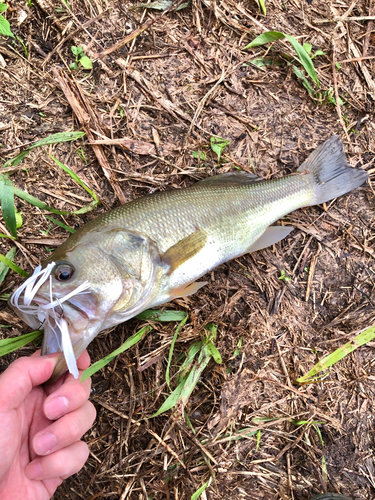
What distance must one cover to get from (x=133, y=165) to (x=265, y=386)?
7.97 feet

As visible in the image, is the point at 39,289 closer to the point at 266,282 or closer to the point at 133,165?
the point at 133,165

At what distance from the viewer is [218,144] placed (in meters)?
3.26

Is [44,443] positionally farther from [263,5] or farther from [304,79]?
[263,5]

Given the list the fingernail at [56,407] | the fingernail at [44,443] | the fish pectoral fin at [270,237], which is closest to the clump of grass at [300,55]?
the fish pectoral fin at [270,237]

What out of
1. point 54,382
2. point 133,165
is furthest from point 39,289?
point 133,165

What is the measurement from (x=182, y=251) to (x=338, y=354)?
1845mm

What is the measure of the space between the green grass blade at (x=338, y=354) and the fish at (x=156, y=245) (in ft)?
3.99

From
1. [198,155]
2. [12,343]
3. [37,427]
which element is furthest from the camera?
[198,155]

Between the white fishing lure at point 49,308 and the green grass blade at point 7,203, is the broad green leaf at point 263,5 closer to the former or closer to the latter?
the green grass blade at point 7,203

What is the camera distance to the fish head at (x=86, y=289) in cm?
214

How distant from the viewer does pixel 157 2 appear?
3.23 meters

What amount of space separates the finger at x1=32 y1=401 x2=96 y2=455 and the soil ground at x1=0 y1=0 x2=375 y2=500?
2.28ft

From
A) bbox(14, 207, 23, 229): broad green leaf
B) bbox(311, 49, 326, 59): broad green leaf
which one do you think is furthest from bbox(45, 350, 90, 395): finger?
bbox(311, 49, 326, 59): broad green leaf

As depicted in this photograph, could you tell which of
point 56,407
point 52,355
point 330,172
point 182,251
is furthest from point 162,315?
point 330,172
